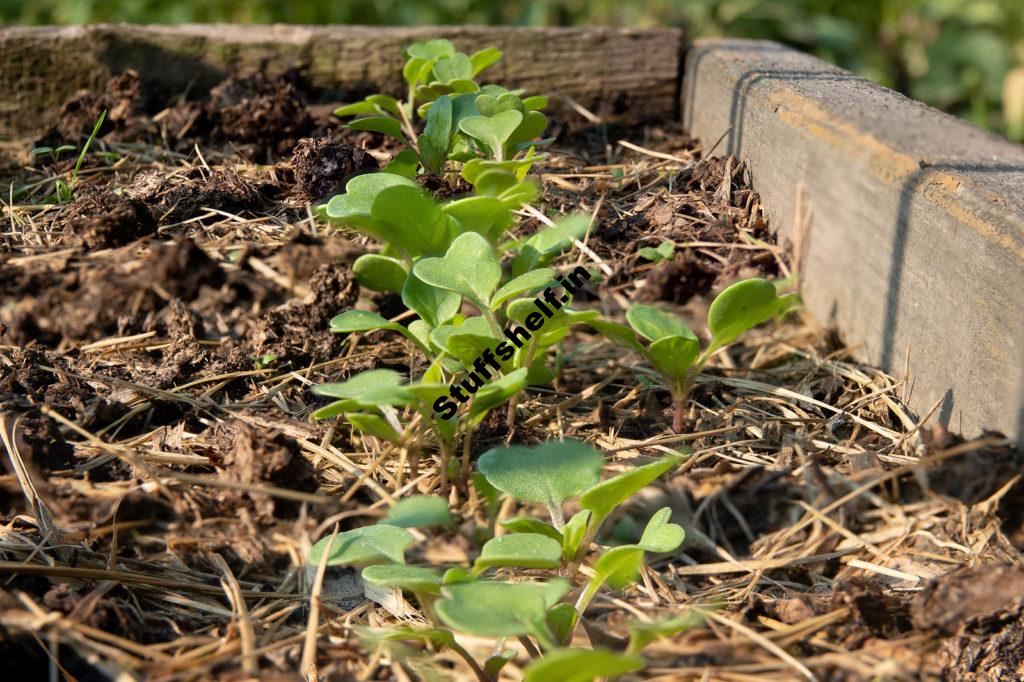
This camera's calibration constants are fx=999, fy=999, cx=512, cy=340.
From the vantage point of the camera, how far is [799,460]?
1261mm

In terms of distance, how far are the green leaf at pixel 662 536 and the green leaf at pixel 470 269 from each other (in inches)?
13.5

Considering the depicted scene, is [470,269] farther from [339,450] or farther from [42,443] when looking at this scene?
[42,443]

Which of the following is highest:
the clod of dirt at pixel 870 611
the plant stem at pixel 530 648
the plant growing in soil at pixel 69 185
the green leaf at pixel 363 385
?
the plant growing in soil at pixel 69 185

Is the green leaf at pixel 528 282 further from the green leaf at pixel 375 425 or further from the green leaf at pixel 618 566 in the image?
the green leaf at pixel 618 566

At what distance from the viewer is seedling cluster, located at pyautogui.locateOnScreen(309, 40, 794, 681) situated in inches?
36.8

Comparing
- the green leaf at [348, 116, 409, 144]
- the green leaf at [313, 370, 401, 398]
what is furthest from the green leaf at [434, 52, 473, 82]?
the green leaf at [313, 370, 401, 398]

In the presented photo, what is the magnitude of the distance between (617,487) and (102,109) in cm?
150

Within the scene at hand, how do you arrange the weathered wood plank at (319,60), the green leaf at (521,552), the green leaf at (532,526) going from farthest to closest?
1. the weathered wood plank at (319,60)
2. the green leaf at (532,526)
3. the green leaf at (521,552)

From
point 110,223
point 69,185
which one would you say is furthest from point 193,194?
point 69,185

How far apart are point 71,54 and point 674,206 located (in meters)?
1.43

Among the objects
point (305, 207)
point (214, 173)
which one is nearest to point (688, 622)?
point (305, 207)

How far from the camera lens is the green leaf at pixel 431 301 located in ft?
4.24

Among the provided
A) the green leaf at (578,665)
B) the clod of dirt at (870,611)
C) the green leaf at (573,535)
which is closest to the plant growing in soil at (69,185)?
the green leaf at (573,535)

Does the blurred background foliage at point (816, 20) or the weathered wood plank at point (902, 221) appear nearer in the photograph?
the weathered wood plank at point (902, 221)
